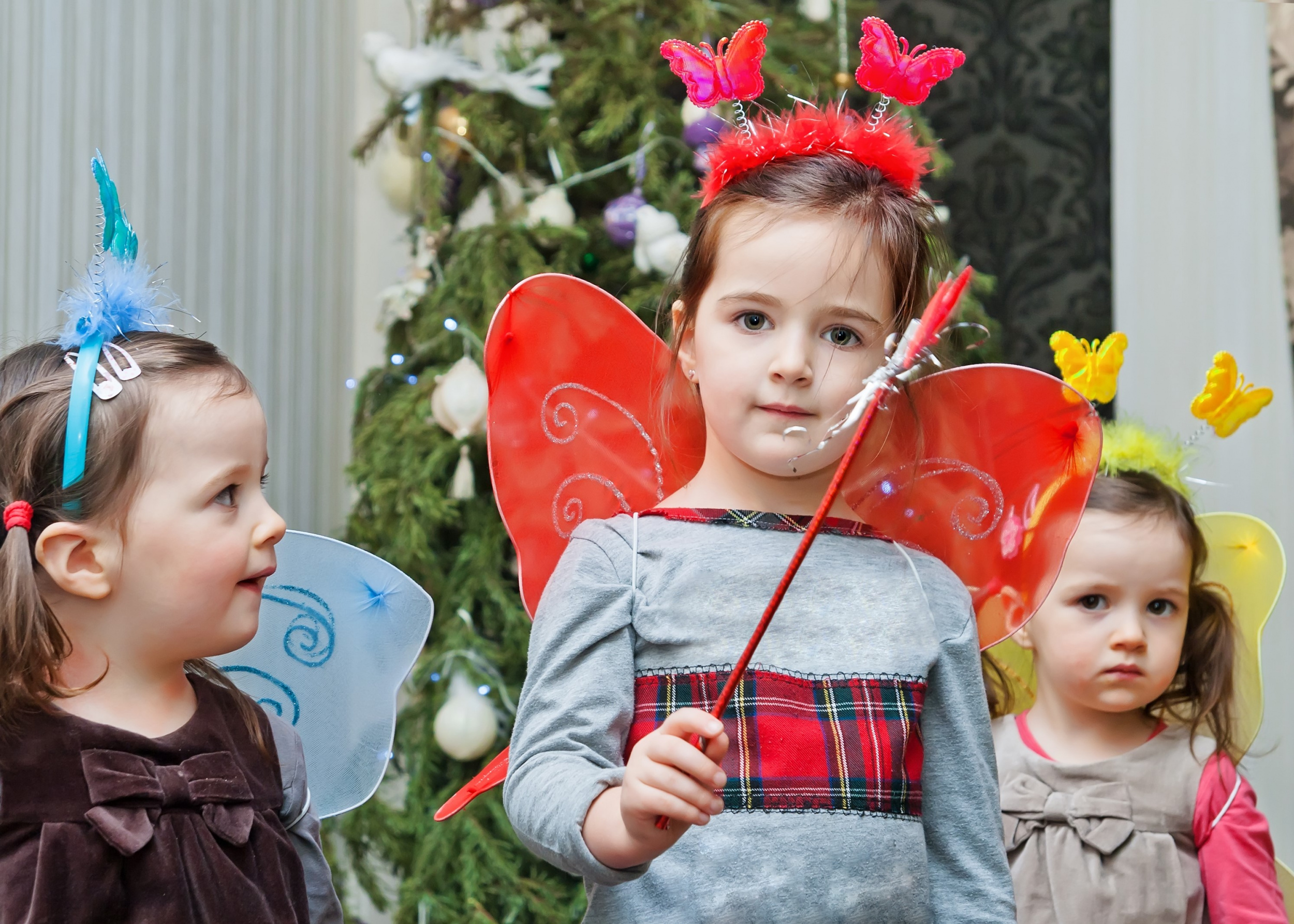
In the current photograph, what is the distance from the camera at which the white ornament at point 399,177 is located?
224 cm

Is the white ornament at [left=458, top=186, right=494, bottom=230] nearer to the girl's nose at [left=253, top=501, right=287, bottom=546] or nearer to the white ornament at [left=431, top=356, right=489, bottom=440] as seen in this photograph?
the white ornament at [left=431, top=356, right=489, bottom=440]

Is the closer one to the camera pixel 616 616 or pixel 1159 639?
pixel 616 616

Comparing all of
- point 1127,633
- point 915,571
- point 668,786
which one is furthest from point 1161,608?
point 668,786

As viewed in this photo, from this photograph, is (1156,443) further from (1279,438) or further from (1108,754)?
(1279,438)

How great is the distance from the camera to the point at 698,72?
1.13m

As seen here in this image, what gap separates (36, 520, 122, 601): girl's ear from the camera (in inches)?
38.0

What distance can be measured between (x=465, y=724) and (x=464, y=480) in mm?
365

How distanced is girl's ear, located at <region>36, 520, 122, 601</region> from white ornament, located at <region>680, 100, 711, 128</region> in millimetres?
1260

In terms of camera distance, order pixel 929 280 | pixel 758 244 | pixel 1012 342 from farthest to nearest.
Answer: pixel 1012 342
pixel 929 280
pixel 758 244

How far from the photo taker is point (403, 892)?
2.04 m

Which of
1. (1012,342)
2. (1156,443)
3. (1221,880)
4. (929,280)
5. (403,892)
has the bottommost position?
(403,892)

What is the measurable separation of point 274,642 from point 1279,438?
170 centimetres

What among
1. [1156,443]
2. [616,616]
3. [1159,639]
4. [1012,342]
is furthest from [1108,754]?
[1012,342]

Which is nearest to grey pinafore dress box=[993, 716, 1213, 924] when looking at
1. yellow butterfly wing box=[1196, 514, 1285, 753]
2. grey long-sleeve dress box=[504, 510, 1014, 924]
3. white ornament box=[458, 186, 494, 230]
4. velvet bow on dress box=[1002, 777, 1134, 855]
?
velvet bow on dress box=[1002, 777, 1134, 855]
